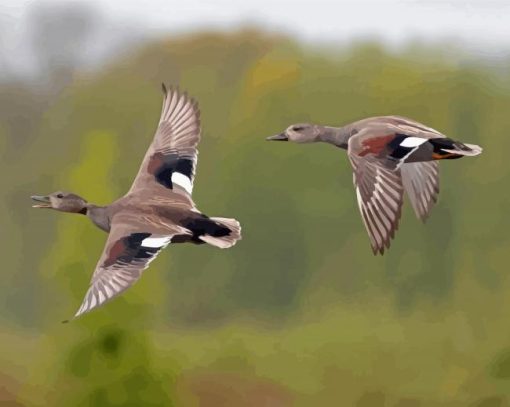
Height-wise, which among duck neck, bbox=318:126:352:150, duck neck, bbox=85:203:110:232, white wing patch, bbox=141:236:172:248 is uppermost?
duck neck, bbox=318:126:352:150

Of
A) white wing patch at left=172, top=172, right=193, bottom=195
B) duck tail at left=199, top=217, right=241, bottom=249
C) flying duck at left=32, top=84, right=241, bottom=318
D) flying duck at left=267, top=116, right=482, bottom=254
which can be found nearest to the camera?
flying duck at left=32, top=84, right=241, bottom=318

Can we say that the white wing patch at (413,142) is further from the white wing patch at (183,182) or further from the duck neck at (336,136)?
the white wing patch at (183,182)

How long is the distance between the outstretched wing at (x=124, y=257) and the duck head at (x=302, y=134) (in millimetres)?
1300

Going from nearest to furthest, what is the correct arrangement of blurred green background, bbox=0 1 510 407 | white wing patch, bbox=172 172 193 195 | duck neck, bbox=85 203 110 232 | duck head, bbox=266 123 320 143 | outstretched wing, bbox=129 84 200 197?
duck neck, bbox=85 203 110 232 < white wing patch, bbox=172 172 193 195 < outstretched wing, bbox=129 84 200 197 < duck head, bbox=266 123 320 143 < blurred green background, bbox=0 1 510 407

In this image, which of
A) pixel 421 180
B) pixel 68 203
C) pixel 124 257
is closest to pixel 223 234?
pixel 124 257

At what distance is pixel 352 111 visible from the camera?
2406 centimetres

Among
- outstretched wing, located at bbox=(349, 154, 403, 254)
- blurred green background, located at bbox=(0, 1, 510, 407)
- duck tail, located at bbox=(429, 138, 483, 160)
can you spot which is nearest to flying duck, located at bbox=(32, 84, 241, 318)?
outstretched wing, located at bbox=(349, 154, 403, 254)

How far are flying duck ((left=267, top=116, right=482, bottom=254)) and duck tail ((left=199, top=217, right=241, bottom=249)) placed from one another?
2.31 feet

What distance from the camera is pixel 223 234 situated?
821 cm

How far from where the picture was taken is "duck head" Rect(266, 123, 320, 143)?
9133 mm

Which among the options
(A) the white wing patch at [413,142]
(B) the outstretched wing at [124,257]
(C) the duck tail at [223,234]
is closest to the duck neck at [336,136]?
(A) the white wing patch at [413,142]

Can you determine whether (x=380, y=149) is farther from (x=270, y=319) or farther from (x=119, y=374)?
(x=270, y=319)

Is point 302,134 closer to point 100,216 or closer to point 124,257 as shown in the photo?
point 100,216

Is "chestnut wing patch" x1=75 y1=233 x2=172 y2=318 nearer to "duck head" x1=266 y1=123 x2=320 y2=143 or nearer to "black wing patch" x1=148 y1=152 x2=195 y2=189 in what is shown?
"black wing patch" x1=148 y1=152 x2=195 y2=189
